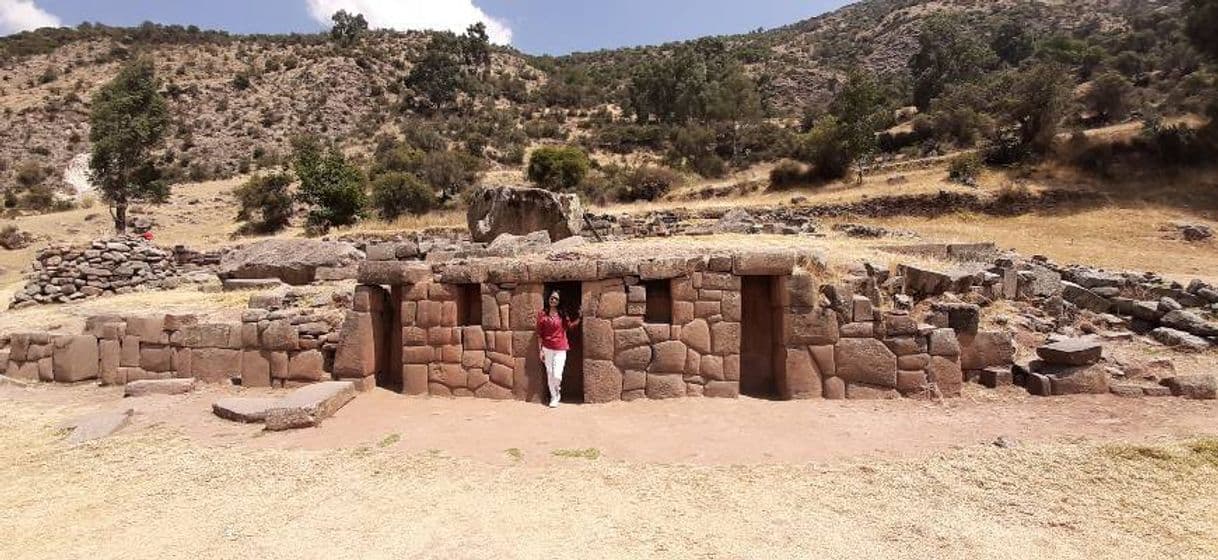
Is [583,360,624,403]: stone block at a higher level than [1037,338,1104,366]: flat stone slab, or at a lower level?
lower

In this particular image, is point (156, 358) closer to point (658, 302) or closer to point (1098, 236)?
point (658, 302)

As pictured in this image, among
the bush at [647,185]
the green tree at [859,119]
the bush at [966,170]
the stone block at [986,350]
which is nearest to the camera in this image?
the stone block at [986,350]

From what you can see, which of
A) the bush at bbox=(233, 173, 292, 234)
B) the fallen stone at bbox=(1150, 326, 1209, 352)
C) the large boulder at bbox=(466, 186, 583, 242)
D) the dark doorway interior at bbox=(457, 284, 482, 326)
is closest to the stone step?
the dark doorway interior at bbox=(457, 284, 482, 326)

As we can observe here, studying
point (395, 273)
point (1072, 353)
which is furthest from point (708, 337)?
point (1072, 353)

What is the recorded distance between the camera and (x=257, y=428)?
8.45m

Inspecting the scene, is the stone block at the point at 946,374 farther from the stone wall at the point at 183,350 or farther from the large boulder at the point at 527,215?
the large boulder at the point at 527,215

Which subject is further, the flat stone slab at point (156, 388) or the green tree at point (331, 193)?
the green tree at point (331, 193)

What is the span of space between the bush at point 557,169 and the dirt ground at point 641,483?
2916 cm

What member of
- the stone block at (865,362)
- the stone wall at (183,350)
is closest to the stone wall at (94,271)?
the stone wall at (183,350)

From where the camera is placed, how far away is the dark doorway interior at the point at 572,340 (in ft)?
31.9

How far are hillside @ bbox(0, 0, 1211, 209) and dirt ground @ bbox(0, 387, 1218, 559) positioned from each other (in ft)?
109

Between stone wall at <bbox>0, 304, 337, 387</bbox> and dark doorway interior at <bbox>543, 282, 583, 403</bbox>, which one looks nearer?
dark doorway interior at <bbox>543, 282, 583, 403</bbox>

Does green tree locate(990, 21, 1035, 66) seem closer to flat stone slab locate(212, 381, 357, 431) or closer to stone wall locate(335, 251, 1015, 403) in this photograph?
stone wall locate(335, 251, 1015, 403)

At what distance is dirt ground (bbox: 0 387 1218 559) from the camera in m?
5.48
